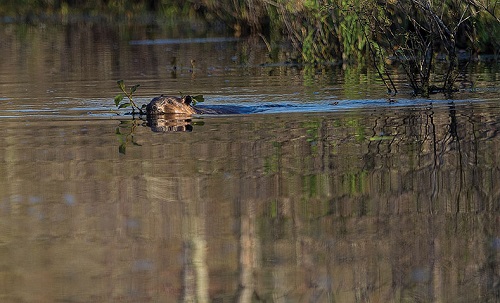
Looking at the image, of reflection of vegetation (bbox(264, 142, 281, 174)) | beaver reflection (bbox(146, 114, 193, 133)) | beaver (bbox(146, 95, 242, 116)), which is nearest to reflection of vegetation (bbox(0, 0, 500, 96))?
beaver (bbox(146, 95, 242, 116))

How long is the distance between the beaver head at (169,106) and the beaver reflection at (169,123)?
42 millimetres

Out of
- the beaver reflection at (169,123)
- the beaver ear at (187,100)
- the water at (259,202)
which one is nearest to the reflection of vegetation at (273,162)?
the water at (259,202)

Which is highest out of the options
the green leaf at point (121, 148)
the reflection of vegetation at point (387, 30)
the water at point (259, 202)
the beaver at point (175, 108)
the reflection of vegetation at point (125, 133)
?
the reflection of vegetation at point (387, 30)

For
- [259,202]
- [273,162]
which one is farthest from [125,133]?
[259,202]

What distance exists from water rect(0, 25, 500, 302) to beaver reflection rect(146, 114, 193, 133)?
106 mm

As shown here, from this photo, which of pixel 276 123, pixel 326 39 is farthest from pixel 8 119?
pixel 326 39

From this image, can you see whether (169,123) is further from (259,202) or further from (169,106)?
(259,202)

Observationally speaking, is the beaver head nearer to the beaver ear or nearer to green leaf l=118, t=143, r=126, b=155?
the beaver ear

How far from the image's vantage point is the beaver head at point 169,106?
10.2 meters

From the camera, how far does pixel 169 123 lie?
9773mm

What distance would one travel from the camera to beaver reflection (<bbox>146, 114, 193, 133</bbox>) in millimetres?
9289

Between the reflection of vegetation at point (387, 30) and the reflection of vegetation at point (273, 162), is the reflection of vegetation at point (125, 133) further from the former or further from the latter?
the reflection of vegetation at point (387, 30)

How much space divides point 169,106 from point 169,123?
1.57ft

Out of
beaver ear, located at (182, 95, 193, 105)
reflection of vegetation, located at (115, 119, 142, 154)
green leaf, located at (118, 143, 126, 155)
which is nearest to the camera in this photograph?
green leaf, located at (118, 143, 126, 155)
